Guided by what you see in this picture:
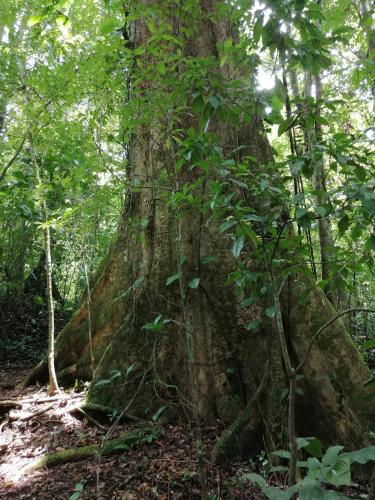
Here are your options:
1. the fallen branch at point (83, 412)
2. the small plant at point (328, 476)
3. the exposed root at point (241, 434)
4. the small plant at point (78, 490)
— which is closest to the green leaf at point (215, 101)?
the small plant at point (328, 476)

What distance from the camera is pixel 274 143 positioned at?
29.2 feet

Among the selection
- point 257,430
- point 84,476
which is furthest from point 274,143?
point 84,476

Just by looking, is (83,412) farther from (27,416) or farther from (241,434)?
(241,434)

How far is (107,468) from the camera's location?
115 inches

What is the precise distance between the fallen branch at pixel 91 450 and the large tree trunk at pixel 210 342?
0.28m

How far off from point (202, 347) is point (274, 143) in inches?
262

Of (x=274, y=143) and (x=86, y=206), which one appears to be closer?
(x=86, y=206)

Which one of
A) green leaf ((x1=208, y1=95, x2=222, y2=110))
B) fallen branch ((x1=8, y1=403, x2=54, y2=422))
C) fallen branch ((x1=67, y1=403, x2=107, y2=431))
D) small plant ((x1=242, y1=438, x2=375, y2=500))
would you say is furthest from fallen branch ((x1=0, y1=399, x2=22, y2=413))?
green leaf ((x1=208, y1=95, x2=222, y2=110))

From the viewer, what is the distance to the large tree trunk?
10.1 feet

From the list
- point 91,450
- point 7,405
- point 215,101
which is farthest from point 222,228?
point 7,405

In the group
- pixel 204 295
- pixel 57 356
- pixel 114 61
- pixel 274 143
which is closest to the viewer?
pixel 114 61

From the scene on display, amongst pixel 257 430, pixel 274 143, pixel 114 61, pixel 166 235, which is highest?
pixel 274 143

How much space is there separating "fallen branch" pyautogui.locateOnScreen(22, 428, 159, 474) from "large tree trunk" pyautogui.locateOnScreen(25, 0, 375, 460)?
0.91 ft

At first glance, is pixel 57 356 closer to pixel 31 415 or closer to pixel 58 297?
pixel 31 415
